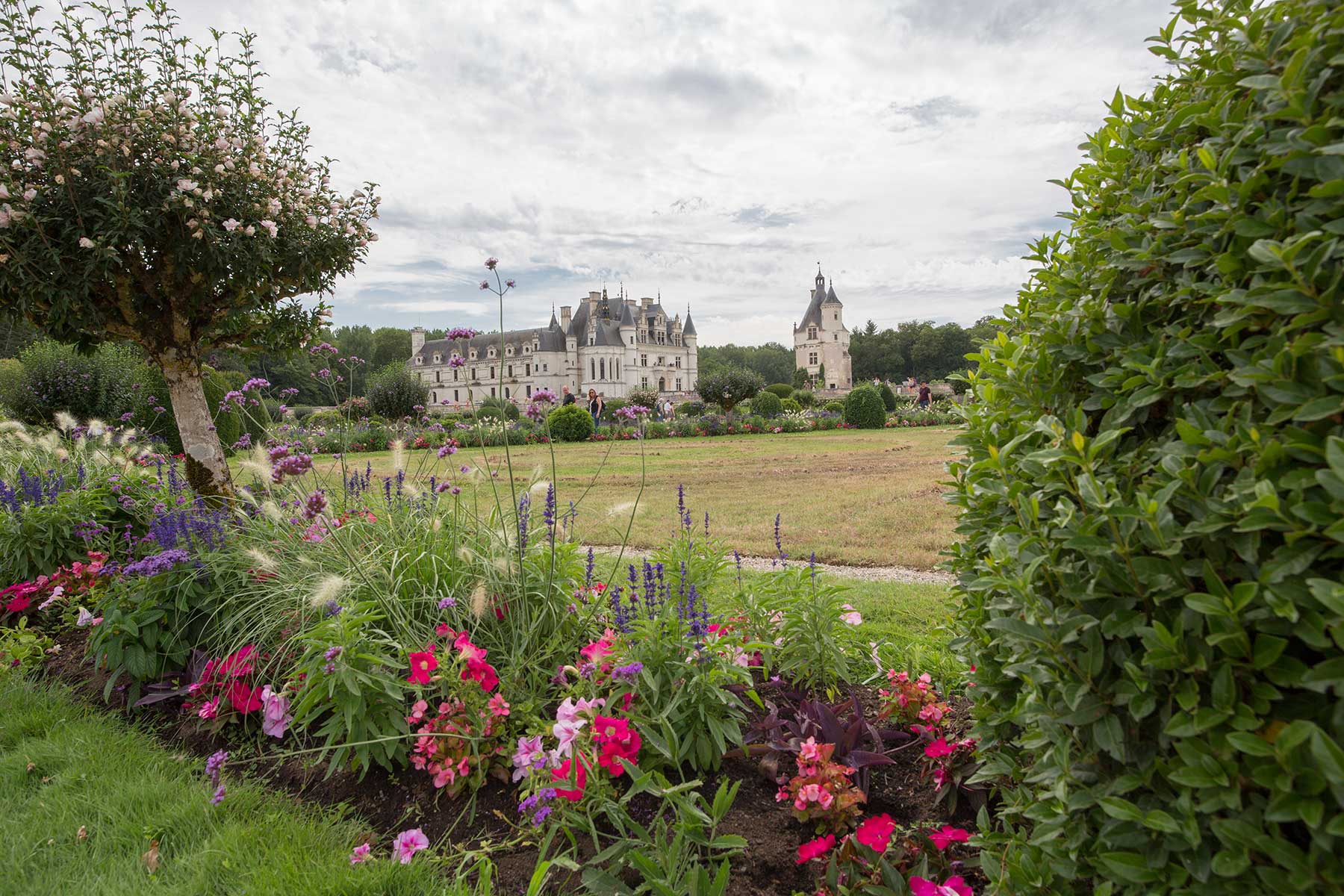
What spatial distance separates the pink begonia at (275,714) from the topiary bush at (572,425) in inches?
856

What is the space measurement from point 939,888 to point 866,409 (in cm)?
2711

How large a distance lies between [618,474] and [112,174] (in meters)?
9.74

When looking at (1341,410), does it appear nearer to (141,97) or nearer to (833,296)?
(141,97)

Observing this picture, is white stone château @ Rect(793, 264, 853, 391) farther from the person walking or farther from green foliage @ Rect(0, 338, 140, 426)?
green foliage @ Rect(0, 338, 140, 426)

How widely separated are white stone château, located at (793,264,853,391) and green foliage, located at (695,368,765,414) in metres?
55.3

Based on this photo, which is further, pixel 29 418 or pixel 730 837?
pixel 29 418

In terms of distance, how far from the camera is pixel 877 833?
1967 millimetres

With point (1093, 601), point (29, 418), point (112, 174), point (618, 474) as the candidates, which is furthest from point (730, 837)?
point (29, 418)

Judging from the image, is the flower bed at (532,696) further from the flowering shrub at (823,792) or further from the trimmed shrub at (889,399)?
the trimmed shrub at (889,399)

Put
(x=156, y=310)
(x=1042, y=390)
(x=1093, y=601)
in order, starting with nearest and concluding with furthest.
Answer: (x=1093, y=601) → (x=1042, y=390) → (x=156, y=310)

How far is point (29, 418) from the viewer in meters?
16.7

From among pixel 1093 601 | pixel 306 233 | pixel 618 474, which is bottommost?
pixel 618 474

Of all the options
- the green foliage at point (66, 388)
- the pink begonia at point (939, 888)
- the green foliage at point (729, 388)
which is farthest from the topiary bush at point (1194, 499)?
the green foliage at point (729, 388)

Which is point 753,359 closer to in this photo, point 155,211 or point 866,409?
point 866,409
